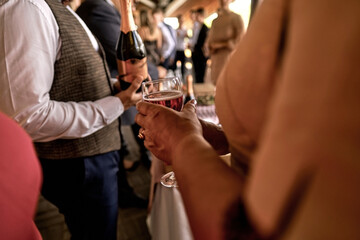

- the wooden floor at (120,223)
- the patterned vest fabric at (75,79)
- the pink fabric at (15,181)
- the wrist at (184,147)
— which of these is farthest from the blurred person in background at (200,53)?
the pink fabric at (15,181)

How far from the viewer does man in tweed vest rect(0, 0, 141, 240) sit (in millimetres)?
742

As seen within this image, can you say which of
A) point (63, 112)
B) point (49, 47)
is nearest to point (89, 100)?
point (63, 112)

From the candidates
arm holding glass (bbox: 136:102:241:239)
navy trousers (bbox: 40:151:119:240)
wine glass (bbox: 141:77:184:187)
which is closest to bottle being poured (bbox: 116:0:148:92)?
wine glass (bbox: 141:77:184:187)

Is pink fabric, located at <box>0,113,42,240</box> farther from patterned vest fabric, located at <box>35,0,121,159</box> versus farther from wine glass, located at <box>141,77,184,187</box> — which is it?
patterned vest fabric, located at <box>35,0,121,159</box>

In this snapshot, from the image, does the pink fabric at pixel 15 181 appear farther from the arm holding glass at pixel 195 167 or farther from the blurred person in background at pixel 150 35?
the blurred person in background at pixel 150 35

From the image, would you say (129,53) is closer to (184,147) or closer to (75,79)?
(75,79)

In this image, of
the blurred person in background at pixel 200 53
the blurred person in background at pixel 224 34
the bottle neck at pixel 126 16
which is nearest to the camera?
the bottle neck at pixel 126 16

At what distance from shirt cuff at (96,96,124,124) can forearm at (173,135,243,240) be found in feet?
2.17

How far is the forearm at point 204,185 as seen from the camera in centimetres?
30

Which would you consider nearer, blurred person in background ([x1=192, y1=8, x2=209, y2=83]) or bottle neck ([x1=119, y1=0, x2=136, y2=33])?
bottle neck ([x1=119, y1=0, x2=136, y2=33])

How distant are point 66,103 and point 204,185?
2.51 ft

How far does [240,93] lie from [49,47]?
753mm

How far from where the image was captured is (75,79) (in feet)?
3.05

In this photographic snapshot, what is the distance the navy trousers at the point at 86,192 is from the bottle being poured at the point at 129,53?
41 cm
